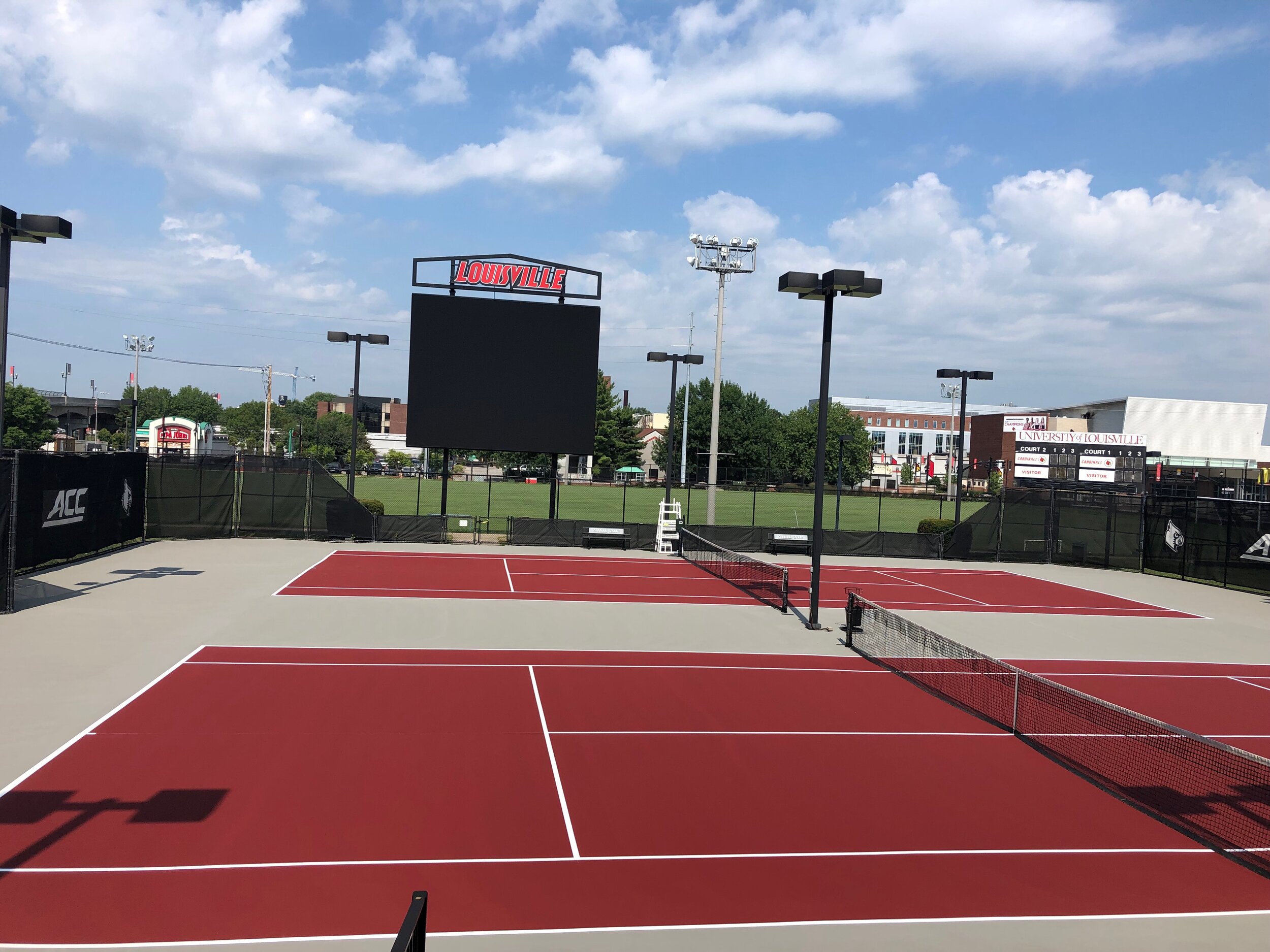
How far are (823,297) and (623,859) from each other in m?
13.4

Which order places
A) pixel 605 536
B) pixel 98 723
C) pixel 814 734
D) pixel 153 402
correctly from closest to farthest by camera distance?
1. pixel 98 723
2. pixel 814 734
3. pixel 605 536
4. pixel 153 402

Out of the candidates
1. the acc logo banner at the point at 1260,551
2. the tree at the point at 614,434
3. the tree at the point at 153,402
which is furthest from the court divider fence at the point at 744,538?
the tree at the point at 153,402

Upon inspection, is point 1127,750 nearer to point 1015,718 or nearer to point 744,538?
point 1015,718

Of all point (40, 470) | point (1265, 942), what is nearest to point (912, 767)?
point (1265, 942)

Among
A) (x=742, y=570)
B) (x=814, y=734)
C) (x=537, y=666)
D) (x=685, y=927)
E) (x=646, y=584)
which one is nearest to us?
(x=685, y=927)

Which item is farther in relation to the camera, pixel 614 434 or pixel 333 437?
pixel 333 437

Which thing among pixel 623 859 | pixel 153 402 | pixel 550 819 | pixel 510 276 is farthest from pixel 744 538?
pixel 153 402

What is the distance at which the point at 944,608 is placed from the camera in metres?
23.8

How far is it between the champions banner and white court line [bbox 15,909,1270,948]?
1449cm

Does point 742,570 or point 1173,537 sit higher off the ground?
point 1173,537

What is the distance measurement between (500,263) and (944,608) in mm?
19306

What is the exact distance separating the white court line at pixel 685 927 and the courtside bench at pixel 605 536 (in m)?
28.0

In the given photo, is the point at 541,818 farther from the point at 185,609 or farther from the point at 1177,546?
the point at 1177,546

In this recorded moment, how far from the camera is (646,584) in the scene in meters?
26.4
